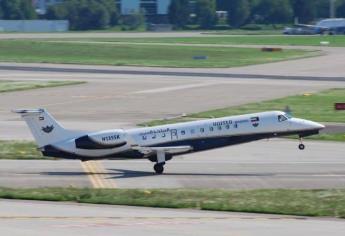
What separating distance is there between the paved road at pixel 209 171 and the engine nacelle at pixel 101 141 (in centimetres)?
113

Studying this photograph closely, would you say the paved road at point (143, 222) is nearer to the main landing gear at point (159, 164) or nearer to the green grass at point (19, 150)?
the main landing gear at point (159, 164)

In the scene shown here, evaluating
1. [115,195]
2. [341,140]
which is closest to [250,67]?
[341,140]

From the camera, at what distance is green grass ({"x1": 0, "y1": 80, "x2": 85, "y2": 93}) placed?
96.4 metres

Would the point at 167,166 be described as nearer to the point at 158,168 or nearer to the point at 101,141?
the point at 158,168

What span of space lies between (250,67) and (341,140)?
6390 centimetres

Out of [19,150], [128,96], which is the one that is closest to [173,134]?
[19,150]

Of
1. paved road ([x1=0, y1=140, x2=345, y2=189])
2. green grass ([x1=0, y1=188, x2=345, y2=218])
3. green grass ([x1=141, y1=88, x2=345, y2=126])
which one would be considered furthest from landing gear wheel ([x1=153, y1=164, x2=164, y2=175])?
green grass ([x1=141, y1=88, x2=345, y2=126])

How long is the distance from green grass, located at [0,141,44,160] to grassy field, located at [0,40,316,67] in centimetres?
6950

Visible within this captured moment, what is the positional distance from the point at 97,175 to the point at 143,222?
604 inches

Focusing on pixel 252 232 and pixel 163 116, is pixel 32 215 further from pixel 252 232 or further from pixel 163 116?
pixel 163 116

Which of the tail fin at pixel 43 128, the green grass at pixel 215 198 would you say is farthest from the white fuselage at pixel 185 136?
the green grass at pixel 215 198

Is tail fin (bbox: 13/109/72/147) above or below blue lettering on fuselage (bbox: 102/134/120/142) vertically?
above

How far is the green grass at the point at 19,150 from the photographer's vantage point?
53.4 metres

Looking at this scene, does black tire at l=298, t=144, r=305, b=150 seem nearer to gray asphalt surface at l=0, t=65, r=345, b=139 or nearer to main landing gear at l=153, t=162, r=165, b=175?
main landing gear at l=153, t=162, r=165, b=175
